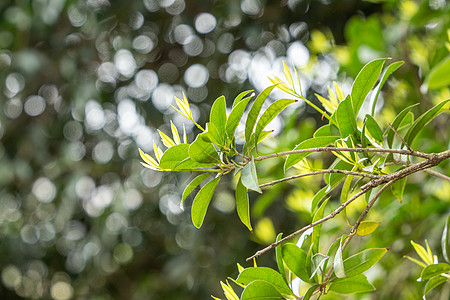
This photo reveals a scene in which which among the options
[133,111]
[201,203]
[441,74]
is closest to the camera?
[441,74]

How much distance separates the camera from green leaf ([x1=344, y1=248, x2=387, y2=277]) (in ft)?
0.96

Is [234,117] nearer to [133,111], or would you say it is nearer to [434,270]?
[434,270]

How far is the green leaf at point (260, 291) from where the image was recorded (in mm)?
271

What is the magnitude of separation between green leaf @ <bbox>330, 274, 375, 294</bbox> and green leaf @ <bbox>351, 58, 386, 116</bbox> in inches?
4.4

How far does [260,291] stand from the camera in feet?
0.90

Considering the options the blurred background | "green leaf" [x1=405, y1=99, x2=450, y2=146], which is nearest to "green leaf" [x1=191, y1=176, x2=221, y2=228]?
"green leaf" [x1=405, y1=99, x2=450, y2=146]

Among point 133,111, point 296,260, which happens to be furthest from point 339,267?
point 133,111

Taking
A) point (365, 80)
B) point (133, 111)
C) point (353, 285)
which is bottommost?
point (133, 111)

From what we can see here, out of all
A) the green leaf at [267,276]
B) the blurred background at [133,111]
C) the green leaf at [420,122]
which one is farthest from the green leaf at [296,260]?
the blurred background at [133,111]

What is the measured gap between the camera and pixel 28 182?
1.62 m

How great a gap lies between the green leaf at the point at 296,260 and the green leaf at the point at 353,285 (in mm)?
20

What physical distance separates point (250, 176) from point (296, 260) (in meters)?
0.07

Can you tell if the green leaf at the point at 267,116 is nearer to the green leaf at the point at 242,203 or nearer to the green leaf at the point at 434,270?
the green leaf at the point at 242,203

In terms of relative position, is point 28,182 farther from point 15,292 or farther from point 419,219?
point 419,219
